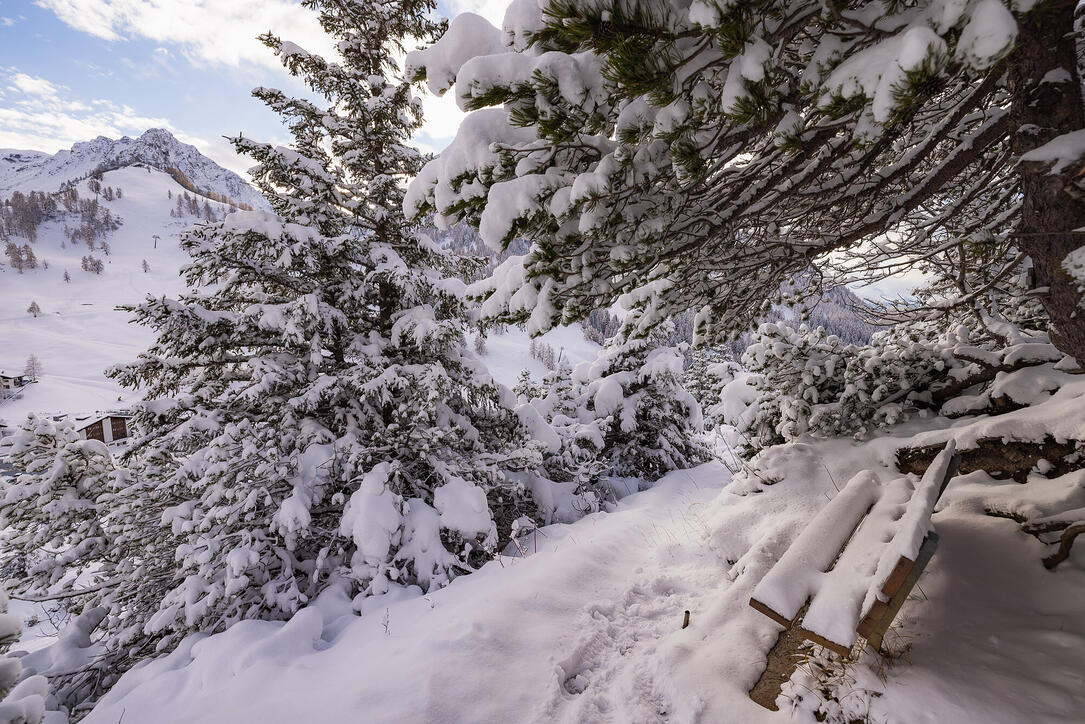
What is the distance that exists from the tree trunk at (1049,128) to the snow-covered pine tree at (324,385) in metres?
5.41

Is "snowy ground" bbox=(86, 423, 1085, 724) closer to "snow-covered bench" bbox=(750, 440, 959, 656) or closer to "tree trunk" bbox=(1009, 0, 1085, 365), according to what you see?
"snow-covered bench" bbox=(750, 440, 959, 656)

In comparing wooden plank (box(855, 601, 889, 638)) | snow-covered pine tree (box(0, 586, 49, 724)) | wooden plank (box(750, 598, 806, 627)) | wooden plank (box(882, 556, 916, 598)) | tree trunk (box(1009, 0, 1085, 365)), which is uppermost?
tree trunk (box(1009, 0, 1085, 365))

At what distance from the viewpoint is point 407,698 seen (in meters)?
2.93

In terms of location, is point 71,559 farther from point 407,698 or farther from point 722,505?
point 722,505

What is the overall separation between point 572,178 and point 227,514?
5.85 m

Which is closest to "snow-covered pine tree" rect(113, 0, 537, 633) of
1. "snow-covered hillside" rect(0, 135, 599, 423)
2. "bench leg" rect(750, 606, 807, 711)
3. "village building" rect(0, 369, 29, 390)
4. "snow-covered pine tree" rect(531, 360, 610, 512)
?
"snow-covered pine tree" rect(531, 360, 610, 512)

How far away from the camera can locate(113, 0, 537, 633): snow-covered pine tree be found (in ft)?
16.9

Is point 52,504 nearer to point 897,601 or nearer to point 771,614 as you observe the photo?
point 771,614

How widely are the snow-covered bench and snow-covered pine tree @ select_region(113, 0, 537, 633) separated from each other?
3.96 meters

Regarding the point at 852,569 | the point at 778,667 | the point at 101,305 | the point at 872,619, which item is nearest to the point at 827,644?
the point at 872,619

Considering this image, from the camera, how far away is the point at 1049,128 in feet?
6.18

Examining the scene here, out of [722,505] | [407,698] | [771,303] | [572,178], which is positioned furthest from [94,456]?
[771,303]

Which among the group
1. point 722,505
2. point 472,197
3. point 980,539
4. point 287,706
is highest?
point 472,197

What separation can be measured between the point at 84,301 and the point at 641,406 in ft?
348
